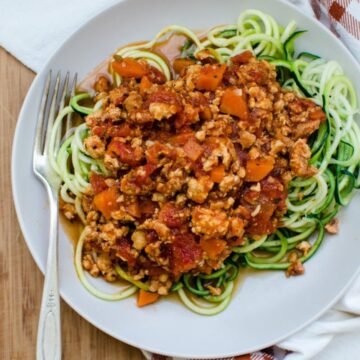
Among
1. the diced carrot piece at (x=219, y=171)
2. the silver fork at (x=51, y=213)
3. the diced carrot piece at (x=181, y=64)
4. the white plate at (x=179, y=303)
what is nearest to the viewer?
the diced carrot piece at (x=219, y=171)

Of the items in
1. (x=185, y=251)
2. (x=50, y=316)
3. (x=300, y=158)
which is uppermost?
(x=300, y=158)

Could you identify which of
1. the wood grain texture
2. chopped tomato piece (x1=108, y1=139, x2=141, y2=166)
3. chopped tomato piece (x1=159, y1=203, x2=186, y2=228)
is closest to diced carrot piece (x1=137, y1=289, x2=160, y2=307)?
the wood grain texture

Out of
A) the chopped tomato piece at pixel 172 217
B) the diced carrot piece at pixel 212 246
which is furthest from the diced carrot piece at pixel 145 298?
the chopped tomato piece at pixel 172 217

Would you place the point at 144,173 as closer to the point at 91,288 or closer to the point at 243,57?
the point at 91,288

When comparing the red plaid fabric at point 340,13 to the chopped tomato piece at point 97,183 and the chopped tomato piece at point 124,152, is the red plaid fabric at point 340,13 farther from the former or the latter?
the chopped tomato piece at point 97,183

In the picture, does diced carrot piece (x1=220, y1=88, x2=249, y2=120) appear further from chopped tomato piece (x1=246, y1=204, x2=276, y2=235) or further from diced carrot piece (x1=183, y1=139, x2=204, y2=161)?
chopped tomato piece (x1=246, y1=204, x2=276, y2=235)

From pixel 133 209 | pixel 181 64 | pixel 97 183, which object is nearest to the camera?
pixel 133 209

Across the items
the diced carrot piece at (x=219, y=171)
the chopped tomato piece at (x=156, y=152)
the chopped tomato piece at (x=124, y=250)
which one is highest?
the diced carrot piece at (x=219, y=171)

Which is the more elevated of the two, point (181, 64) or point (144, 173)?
point (181, 64)

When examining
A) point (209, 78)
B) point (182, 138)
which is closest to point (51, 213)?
point (182, 138)
